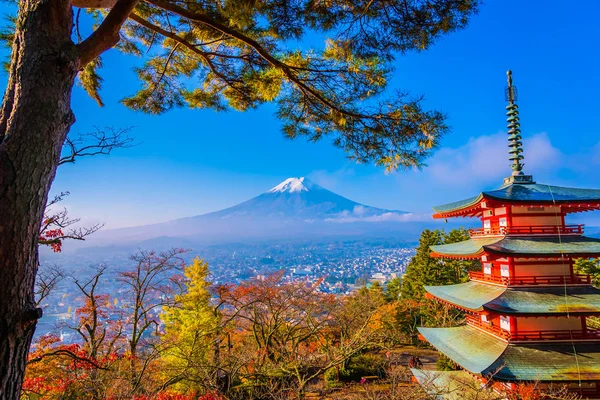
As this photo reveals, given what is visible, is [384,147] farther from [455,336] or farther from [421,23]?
[455,336]

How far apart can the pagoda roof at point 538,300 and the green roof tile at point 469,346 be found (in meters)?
0.72

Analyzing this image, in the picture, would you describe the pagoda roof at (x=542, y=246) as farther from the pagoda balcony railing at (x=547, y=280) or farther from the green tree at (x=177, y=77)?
the green tree at (x=177, y=77)

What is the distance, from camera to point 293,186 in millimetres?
112375

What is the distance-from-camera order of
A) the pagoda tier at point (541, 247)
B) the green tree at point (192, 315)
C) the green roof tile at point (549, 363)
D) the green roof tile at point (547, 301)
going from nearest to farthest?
the green roof tile at point (549, 363), the green roof tile at point (547, 301), the pagoda tier at point (541, 247), the green tree at point (192, 315)

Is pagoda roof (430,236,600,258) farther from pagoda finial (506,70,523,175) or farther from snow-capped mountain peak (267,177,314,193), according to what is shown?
snow-capped mountain peak (267,177,314,193)

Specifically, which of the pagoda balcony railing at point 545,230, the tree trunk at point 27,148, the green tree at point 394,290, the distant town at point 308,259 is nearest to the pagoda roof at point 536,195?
the pagoda balcony railing at point 545,230

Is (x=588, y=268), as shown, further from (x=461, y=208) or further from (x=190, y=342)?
Answer: (x=190, y=342)

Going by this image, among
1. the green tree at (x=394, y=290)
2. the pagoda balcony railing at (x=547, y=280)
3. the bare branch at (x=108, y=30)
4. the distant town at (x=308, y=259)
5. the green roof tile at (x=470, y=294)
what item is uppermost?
the bare branch at (x=108, y=30)

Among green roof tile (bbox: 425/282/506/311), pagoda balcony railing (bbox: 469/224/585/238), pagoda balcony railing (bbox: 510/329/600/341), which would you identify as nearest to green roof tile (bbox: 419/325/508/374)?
pagoda balcony railing (bbox: 510/329/600/341)

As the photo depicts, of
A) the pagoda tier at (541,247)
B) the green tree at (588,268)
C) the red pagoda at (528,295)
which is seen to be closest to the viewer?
the red pagoda at (528,295)

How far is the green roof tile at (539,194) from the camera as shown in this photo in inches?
256

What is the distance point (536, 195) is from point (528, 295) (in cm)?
193

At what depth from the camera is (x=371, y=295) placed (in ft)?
→ 57.5

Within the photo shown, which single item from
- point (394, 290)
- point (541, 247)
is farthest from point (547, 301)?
point (394, 290)
